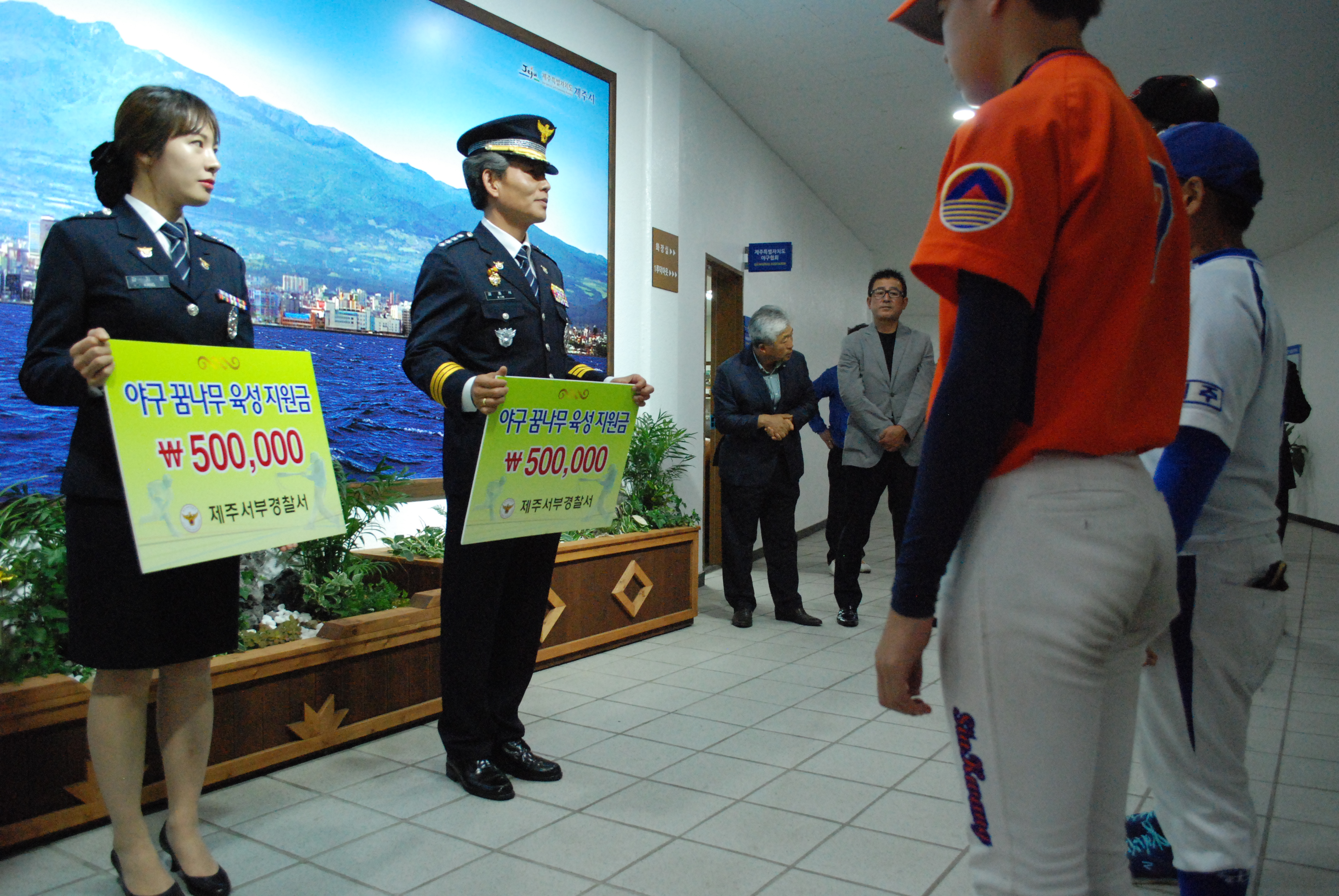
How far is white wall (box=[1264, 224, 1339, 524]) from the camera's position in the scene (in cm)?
1043

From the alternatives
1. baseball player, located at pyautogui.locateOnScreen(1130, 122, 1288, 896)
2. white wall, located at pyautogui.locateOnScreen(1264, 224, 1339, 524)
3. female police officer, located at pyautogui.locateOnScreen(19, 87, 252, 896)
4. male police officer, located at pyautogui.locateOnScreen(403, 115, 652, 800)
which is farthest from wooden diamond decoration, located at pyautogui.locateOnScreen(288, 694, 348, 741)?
white wall, located at pyautogui.locateOnScreen(1264, 224, 1339, 524)

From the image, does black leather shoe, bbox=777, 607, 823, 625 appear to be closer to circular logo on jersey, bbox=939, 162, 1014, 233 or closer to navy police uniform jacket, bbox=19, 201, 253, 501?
navy police uniform jacket, bbox=19, 201, 253, 501

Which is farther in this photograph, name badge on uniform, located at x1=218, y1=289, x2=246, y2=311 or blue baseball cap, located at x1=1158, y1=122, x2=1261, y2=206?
name badge on uniform, located at x1=218, y1=289, x2=246, y2=311

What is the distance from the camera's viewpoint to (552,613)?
371 centimetres

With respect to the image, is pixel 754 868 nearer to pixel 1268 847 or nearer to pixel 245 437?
pixel 1268 847

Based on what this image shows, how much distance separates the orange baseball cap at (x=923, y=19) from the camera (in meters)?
1.08

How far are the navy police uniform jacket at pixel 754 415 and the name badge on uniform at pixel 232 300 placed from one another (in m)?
2.87

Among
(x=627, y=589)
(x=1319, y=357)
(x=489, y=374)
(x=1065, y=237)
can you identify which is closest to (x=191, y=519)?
(x=489, y=374)

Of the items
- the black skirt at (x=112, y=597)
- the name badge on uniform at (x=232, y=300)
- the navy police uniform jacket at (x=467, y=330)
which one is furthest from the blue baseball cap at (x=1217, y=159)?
the black skirt at (x=112, y=597)

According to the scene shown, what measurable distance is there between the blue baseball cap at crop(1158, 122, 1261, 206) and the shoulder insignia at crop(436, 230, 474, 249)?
→ 162 centimetres

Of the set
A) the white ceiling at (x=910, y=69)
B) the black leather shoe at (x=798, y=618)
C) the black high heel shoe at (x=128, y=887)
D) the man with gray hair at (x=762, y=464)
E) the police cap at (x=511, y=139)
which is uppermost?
the white ceiling at (x=910, y=69)

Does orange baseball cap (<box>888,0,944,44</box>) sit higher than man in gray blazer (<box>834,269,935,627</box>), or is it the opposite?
orange baseball cap (<box>888,0,944,44</box>)

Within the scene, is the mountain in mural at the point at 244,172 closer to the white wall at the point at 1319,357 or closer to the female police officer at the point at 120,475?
the female police officer at the point at 120,475

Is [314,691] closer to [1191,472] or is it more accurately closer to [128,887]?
[128,887]
